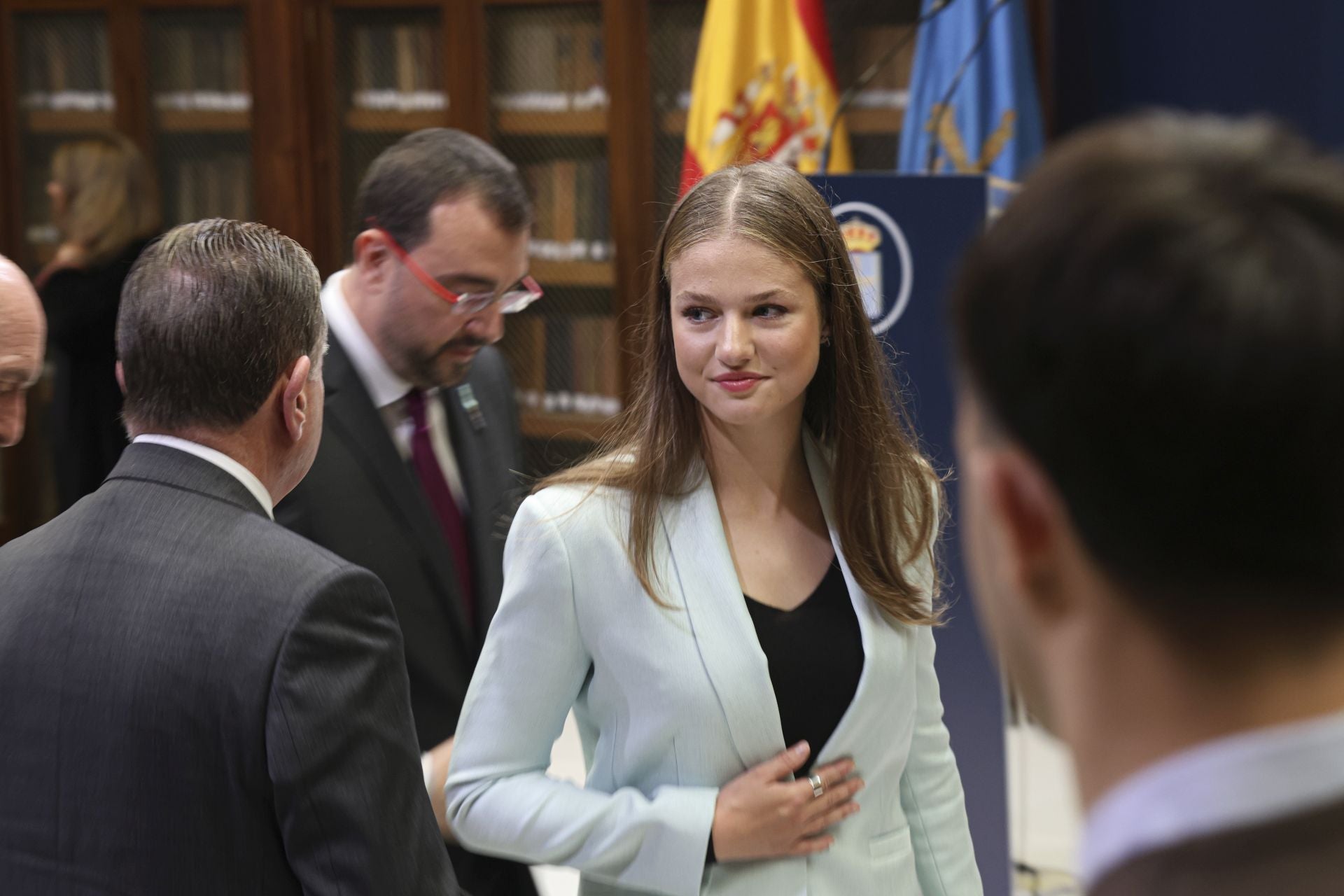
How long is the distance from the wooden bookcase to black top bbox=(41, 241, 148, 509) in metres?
1.12

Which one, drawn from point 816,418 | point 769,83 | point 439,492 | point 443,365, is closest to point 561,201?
point 769,83

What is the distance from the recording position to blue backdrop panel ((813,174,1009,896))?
2844 mm

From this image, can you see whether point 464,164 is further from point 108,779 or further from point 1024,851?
point 1024,851

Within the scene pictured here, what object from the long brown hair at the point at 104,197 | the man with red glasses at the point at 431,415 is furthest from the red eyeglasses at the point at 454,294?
the long brown hair at the point at 104,197

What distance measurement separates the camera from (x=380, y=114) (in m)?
5.46

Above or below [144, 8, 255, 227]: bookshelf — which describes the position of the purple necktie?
below

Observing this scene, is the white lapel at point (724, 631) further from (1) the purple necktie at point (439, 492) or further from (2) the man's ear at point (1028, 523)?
(2) the man's ear at point (1028, 523)

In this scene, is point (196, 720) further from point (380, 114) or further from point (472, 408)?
point (380, 114)

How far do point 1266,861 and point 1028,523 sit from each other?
0.17 meters

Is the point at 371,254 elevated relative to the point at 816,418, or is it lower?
elevated

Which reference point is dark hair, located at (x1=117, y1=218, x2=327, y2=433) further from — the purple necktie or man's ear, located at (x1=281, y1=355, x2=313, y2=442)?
the purple necktie

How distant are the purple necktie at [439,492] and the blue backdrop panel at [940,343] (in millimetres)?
1023

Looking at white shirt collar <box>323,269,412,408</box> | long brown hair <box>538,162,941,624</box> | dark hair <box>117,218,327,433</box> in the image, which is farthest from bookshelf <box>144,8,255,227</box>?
dark hair <box>117,218,327,433</box>

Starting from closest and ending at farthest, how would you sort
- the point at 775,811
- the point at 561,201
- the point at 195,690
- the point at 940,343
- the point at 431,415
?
the point at 195,690, the point at 775,811, the point at 431,415, the point at 940,343, the point at 561,201
